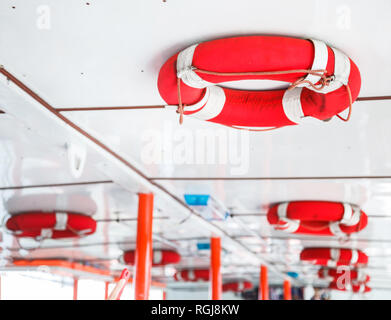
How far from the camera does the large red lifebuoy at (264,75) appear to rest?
2766 mm

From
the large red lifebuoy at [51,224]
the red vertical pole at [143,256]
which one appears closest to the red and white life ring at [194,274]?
the large red lifebuoy at [51,224]

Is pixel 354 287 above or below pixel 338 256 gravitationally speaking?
below

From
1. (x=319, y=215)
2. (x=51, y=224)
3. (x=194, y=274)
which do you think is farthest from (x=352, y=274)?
(x=51, y=224)

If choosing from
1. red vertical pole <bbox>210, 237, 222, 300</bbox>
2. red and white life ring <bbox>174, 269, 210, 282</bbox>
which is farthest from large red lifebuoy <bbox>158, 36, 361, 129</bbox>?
red and white life ring <bbox>174, 269, 210, 282</bbox>

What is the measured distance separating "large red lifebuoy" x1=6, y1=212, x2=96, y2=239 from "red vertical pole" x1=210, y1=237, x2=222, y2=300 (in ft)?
9.04

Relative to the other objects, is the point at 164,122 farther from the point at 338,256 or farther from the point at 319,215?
the point at 338,256

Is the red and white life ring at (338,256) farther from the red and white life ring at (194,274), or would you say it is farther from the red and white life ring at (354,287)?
the red and white life ring at (194,274)

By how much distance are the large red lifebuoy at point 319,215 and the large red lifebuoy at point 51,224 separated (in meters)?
3.10

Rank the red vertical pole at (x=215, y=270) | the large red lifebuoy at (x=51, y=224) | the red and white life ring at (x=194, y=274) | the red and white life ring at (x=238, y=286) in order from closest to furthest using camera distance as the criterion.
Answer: the large red lifebuoy at (x=51, y=224)
the red vertical pole at (x=215, y=270)
the red and white life ring at (x=194, y=274)
the red and white life ring at (x=238, y=286)

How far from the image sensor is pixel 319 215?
6879mm

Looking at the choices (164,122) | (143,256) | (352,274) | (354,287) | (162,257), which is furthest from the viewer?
(354,287)

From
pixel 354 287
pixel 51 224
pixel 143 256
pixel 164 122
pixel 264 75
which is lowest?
pixel 143 256

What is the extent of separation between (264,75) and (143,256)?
147 inches

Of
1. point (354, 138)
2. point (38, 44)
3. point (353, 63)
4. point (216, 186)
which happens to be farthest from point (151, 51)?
point (216, 186)
